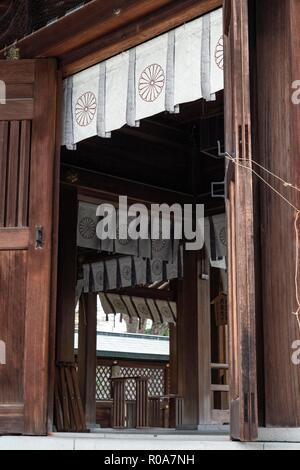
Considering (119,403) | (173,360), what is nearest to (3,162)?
(119,403)

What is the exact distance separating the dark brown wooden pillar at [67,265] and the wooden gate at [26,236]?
2701 millimetres

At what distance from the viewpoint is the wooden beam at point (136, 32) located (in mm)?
4707

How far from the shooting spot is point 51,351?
16.3 ft

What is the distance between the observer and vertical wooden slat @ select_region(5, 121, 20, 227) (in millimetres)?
5250

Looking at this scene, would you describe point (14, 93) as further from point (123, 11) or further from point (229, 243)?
point (229, 243)

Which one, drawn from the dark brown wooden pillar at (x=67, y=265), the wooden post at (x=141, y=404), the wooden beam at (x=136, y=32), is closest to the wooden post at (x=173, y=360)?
the wooden post at (x=141, y=404)

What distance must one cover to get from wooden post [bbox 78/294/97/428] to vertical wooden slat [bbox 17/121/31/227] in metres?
4.43

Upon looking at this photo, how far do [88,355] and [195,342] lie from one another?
2000 mm

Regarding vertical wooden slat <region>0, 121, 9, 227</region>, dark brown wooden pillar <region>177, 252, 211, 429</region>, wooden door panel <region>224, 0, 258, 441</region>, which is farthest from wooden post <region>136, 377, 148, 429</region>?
wooden door panel <region>224, 0, 258, 441</region>

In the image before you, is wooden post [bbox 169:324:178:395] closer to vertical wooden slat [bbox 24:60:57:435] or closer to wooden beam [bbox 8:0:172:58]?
vertical wooden slat [bbox 24:60:57:435]

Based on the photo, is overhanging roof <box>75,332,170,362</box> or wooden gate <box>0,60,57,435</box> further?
overhanging roof <box>75,332,170,362</box>

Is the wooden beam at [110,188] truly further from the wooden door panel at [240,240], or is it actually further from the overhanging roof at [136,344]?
the overhanging roof at [136,344]

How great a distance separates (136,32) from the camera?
5.02 metres

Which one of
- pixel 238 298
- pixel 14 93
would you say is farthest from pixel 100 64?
pixel 238 298
